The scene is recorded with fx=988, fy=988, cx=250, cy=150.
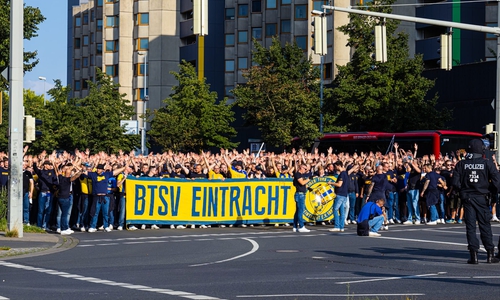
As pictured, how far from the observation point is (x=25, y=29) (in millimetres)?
42156

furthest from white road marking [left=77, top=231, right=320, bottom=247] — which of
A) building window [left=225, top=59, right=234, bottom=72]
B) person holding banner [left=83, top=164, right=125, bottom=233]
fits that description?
building window [left=225, top=59, right=234, bottom=72]

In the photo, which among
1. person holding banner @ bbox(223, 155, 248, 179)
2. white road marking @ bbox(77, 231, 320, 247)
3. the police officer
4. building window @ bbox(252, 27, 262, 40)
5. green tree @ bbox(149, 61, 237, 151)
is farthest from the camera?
building window @ bbox(252, 27, 262, 40)

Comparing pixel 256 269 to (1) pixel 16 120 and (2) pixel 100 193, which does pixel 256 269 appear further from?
(2) pixel 100 193

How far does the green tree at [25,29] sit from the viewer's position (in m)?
40.8

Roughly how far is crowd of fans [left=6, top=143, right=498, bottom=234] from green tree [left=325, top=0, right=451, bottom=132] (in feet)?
58.3

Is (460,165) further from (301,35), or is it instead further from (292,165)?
(301,35)

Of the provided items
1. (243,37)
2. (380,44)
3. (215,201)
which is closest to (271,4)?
(243,37)

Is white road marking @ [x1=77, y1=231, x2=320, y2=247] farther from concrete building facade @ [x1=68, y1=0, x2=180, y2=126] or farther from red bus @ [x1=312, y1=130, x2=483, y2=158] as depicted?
concrete building facade @ [x1=68, y1=0, x2=180, y2=126]

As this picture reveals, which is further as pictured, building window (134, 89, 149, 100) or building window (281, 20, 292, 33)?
building window (134, 89, 149, 100)

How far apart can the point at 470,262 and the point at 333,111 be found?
35.2 metres

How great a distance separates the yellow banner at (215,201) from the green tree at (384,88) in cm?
2145

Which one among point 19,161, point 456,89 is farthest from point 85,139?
point 19,161

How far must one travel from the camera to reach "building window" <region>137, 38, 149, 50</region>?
95606 millimetres

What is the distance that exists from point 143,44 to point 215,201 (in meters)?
70.4
